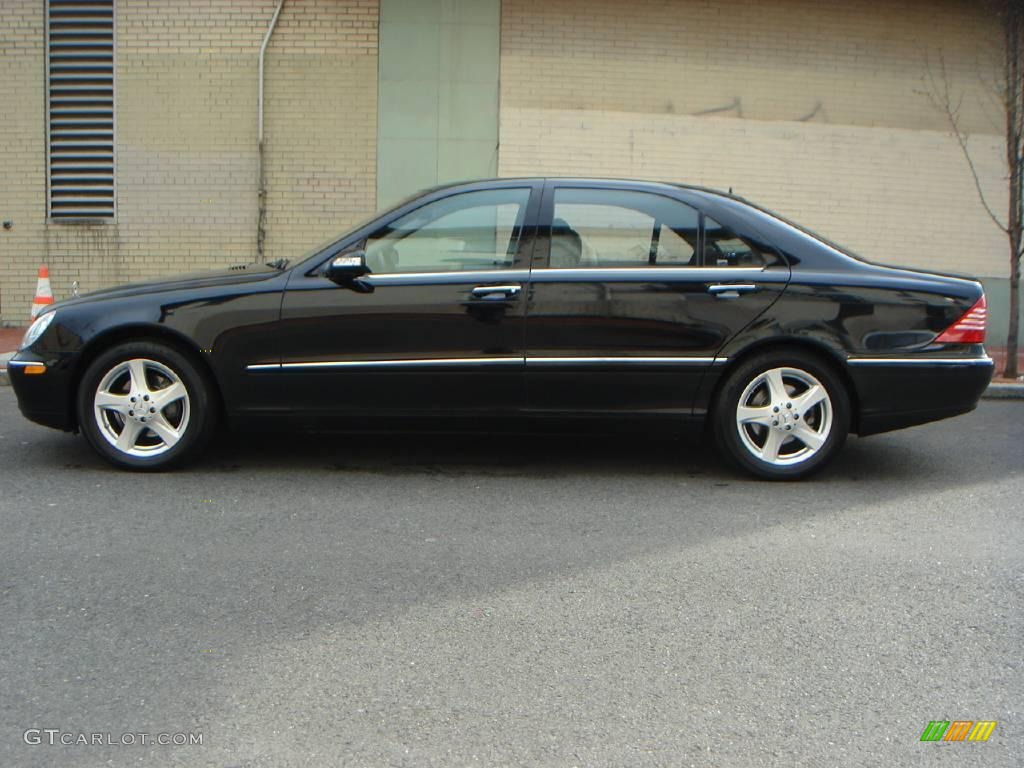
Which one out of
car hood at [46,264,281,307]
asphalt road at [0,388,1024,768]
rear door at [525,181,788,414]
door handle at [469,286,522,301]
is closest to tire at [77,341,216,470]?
asphalt road at [0,388,1024,768]

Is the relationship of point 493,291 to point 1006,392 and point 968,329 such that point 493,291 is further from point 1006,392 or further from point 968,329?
point 1006,392

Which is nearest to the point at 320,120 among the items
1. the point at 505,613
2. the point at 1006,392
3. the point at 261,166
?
the point at 261,166

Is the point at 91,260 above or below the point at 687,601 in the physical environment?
above

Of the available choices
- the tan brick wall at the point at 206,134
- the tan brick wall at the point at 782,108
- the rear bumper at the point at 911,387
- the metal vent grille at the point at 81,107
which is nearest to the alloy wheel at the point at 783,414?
the rear bumper at the point at 911,387

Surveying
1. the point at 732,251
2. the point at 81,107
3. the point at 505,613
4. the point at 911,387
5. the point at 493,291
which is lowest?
the point at 505,613

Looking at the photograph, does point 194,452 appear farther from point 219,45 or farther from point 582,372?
point 219,45

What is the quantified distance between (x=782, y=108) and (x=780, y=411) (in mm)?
7983

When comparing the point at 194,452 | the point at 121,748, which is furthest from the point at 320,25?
the point at 121,748

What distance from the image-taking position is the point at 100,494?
5586mm

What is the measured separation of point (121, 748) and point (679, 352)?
3.68 meters

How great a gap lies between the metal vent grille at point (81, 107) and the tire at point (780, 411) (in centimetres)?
910

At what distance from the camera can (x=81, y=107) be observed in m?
12.8

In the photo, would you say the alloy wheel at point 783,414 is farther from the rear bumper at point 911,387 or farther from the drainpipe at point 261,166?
the drainpipe at point 261,166

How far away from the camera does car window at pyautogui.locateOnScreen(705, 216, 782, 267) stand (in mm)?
6051
